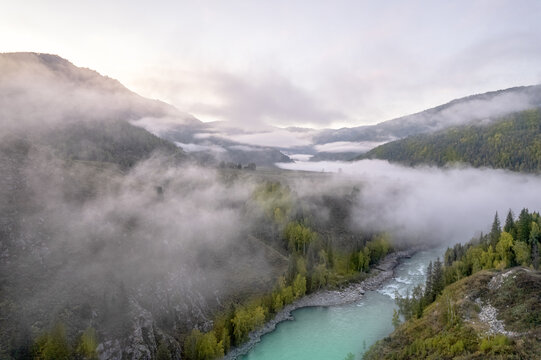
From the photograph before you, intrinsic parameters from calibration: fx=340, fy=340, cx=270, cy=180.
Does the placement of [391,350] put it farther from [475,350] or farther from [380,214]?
[380,214]

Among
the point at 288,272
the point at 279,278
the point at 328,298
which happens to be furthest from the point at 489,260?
the point at 279,278

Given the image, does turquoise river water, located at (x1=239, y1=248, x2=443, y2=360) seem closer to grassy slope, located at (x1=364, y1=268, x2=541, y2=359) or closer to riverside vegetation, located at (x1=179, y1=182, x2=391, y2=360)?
riverside vegetation, located at (x1=179, y1=182, x2=391, y2=360)

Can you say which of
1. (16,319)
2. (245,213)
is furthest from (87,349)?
(245,213)

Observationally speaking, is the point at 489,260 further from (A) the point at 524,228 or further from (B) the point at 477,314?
(B) the point at 477,314

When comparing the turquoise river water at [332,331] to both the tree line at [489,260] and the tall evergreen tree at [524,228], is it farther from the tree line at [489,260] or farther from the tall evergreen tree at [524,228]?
the tall evergreen tree at [524,228]

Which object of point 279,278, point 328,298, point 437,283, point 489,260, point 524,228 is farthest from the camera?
point 328,298

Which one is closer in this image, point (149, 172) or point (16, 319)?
point (16, 319)

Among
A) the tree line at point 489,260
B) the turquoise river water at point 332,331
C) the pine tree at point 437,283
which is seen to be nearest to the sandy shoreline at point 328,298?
the turquoise river water at point 332,331
